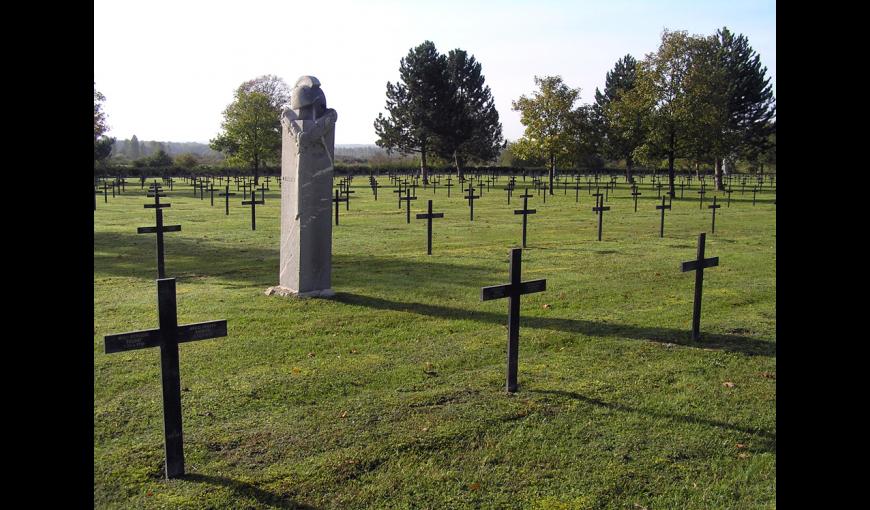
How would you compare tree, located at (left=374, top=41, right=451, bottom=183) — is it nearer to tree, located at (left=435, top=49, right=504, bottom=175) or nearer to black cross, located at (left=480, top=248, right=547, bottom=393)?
tree, located at (left=435, top=49, right=504, bottom=175)

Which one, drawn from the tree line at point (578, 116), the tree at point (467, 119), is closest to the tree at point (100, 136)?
the tree line at point (578, 116)

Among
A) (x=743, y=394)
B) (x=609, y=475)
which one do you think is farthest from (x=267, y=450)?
(x=743, y=394)

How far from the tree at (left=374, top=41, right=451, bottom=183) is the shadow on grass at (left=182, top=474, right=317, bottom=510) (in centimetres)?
5792

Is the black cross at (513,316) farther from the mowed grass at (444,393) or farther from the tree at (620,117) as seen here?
the tree at (620,117)

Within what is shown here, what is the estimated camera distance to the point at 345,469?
5.03 m

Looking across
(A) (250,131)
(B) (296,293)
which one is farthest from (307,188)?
(A) (250,131)

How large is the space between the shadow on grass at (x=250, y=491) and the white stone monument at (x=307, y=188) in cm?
595

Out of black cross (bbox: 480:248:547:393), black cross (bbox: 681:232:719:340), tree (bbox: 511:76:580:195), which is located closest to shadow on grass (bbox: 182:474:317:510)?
black cross (bbox: 480:248:547:393)

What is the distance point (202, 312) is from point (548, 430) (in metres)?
5.78

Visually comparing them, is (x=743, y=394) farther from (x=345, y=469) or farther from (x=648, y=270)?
(x=648, y=270)

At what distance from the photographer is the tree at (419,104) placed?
63312mm

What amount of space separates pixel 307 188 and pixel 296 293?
1.61 meters

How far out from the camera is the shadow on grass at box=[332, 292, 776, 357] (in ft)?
27.7

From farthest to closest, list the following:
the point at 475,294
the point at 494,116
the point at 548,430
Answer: the point at 494,116 → the point at 475,294 → the point at 548,430
